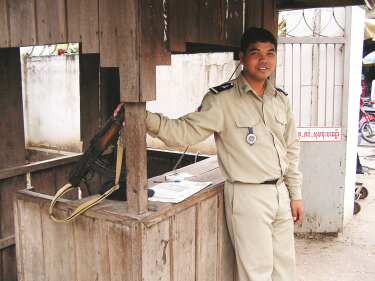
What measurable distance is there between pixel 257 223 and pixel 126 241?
92cm

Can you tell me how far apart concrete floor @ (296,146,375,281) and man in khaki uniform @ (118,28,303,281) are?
1.95 metres

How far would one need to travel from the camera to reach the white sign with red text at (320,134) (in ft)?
17.4

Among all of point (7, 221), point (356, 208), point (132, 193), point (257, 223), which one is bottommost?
point (356, 208)

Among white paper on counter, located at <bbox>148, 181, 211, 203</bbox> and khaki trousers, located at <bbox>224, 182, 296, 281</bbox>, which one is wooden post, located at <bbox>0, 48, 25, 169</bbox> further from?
khaki trousers, located at <bbox>224, 182, 296, 281</bbox>

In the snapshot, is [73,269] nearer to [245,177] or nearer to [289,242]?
[245,177]

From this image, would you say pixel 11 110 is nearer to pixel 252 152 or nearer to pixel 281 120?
pixel 252 152

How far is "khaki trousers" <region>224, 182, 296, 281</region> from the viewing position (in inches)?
114

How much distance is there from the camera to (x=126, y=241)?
7.91 feet

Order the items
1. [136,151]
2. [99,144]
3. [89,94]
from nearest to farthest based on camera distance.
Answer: [136,151], [99,144], [89,94]

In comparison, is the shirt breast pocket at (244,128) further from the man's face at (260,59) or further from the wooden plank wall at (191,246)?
the wooden plank wall at (191,246)

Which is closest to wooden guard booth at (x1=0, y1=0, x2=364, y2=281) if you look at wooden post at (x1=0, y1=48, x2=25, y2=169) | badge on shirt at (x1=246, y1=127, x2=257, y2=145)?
badge on shirt at (x1=246, y1=127, x2=257, y2=145)

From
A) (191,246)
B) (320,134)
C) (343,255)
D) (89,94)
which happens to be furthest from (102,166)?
(343,255)

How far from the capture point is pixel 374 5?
3.33 meters

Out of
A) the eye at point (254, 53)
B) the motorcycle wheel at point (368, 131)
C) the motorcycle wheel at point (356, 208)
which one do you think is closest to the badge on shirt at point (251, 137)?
the eye at point (254, 53)
